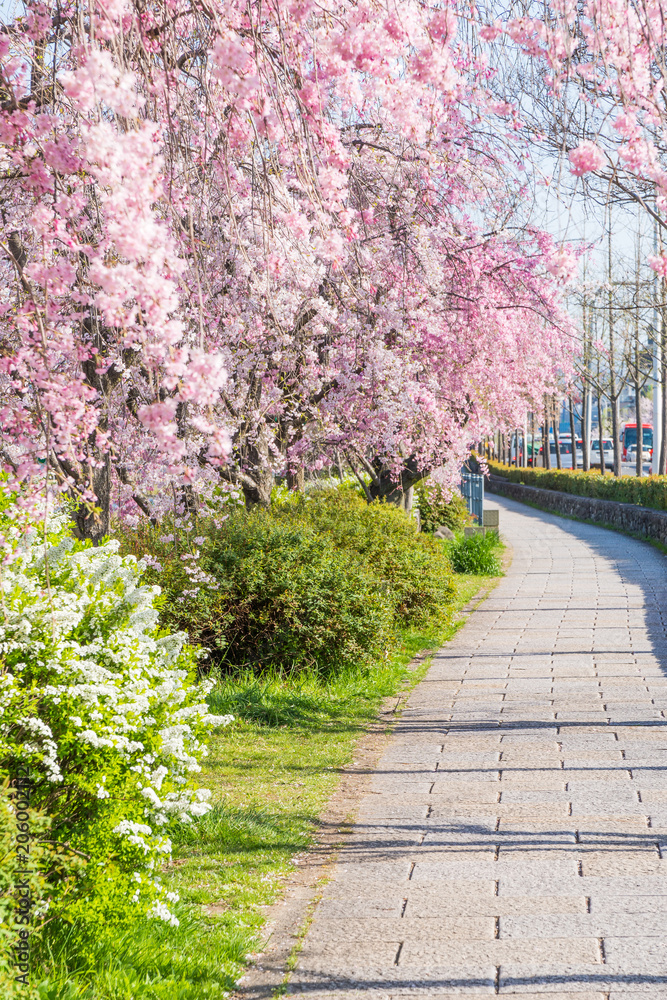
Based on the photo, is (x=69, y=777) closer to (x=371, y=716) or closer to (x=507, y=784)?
(x=507, y=784)

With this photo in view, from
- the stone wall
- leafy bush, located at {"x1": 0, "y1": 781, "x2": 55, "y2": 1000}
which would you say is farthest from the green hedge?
leafy bush, located at {"x1": 0, "y1": 781, "x2": 55, "y2": 1000}

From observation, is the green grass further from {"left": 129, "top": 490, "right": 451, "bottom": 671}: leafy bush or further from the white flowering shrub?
{"left": 129, "top": 490, "right": 451, "bottom": 671}: leafy bush

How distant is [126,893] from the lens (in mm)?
3785

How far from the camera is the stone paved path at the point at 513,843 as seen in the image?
380 centimetres

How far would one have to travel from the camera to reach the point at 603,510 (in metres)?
27.0

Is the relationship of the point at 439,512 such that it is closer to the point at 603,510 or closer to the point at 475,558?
the point at 475,558

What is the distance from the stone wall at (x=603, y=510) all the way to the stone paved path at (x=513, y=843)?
12003mm

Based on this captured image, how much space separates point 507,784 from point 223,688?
301 centimetres

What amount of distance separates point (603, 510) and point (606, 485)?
1.90m

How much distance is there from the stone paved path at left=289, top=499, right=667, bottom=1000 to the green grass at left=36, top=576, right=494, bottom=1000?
0.32m

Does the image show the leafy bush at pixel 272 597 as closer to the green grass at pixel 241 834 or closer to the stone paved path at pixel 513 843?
the green grass at pixel 241 834

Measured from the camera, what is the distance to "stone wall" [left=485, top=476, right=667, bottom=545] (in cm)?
2151

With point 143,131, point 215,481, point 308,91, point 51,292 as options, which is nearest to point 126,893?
point 51,292

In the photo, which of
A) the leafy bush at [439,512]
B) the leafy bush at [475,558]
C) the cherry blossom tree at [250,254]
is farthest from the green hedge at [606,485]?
the leafy bush at [475,558]
